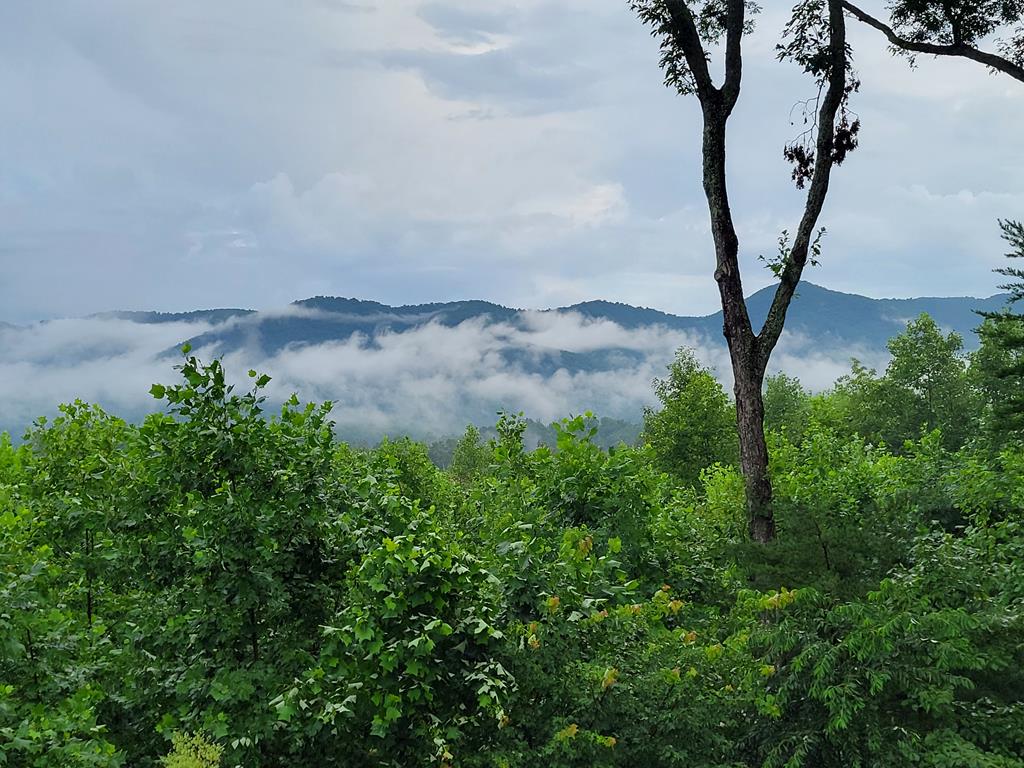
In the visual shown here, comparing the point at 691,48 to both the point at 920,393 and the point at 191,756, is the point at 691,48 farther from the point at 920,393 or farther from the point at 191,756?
the point at 920,393

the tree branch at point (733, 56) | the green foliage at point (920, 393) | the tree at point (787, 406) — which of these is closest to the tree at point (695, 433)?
the green foliage at point (920, 393)

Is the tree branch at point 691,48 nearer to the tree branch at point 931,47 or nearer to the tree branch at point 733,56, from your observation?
the tree branch at point 733,56

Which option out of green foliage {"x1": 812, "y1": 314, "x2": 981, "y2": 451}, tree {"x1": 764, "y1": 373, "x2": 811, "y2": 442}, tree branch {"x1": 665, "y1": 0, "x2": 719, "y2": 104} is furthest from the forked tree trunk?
tree {"x1": 764, "y1": 373, "x2": 811, "y2": 442}

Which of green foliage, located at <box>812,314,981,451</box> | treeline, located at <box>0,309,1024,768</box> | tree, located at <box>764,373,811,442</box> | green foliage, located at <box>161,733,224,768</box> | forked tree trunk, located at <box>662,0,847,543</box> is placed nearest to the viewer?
green foliage, located at <box>161,733,224,768</box>

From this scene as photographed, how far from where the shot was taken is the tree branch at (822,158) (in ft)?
41.3

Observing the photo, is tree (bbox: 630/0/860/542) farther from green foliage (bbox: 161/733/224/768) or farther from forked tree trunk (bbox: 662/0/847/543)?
green foliage (bbox: 161/733/224/768)

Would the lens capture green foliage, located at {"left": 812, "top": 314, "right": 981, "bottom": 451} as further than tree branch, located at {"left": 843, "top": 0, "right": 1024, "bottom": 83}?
Yes

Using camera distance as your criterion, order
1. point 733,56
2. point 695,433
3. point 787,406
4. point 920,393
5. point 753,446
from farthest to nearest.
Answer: point 787,406 → point 920,393 → point 695,433 → point 733,56 → point 753,446

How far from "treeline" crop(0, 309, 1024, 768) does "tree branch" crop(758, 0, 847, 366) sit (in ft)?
12.8

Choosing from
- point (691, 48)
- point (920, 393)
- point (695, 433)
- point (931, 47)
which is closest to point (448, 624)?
point (691, 48)

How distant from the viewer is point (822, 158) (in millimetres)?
12766

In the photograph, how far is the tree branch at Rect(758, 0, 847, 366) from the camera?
496 inches

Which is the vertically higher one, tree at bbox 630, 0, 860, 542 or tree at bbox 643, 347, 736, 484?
tree at bbox 630, 0, 860, 542

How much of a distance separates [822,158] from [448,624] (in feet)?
32.9
